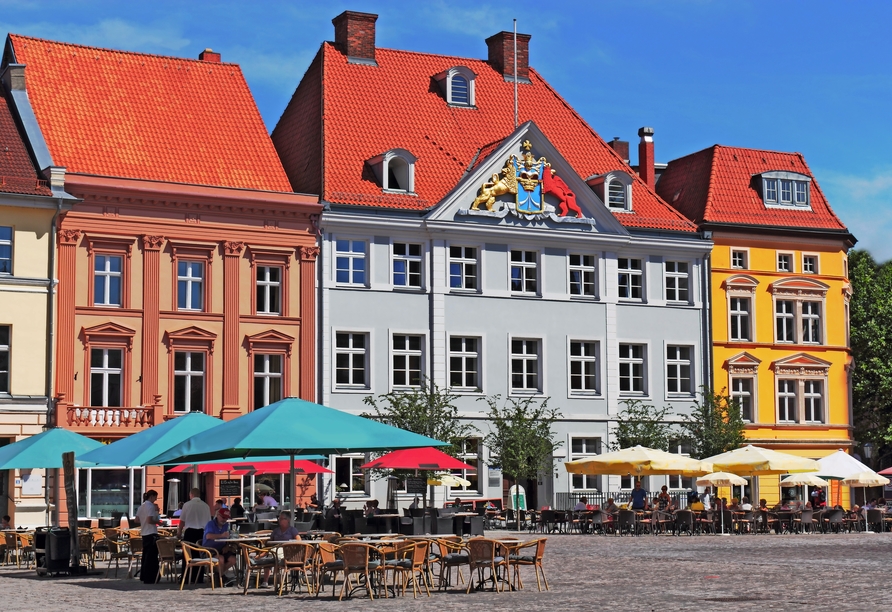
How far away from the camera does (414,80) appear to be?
175 ft

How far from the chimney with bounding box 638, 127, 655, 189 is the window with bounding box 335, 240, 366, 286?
1429 cm

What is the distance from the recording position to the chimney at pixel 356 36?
52.4 meters

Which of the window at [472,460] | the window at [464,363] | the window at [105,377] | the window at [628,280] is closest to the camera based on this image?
the window at [105,377]

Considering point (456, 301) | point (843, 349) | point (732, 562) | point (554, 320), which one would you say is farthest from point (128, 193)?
point (843, 349)

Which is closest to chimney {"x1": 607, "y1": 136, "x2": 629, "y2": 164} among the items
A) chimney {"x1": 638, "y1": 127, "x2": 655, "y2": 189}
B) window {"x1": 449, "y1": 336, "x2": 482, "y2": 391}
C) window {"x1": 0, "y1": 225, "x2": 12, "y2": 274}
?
chimney {"x1": 638, "y1": 127, "x2": 655, "y2": 189}

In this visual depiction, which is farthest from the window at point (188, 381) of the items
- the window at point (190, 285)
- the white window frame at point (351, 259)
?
the white window frame at point (351, 259)

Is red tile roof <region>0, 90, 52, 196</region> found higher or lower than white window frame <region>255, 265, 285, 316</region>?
higher

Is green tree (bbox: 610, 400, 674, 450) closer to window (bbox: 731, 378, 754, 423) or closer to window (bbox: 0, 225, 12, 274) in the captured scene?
window (bbox: 731, 378, 754, 423)

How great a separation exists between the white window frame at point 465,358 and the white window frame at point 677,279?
7695 millimetres

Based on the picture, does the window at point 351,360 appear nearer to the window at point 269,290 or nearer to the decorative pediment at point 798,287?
the window at point 269,290

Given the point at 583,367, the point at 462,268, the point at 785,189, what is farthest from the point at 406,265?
the point at 785,189

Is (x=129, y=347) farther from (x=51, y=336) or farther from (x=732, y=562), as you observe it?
(x=732, y=562)

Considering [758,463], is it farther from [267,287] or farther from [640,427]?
[267,287]

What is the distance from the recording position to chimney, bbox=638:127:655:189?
5756 cm
